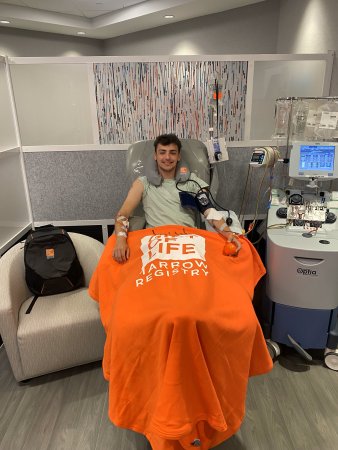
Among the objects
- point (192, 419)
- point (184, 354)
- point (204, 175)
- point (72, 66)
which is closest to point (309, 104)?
point (204, 175)

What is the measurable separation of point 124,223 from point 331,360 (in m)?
1.23

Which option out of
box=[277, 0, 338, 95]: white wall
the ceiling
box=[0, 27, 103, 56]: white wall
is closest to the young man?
box=[277, 0, 338, 95]: white wall

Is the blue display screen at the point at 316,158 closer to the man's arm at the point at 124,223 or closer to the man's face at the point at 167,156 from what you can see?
the man's face at the point at 167,156

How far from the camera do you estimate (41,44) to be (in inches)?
192

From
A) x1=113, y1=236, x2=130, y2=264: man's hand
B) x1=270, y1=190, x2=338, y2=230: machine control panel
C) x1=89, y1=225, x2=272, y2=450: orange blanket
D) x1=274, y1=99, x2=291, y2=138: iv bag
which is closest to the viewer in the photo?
x1=89, y1=225, x2=272, y2=450: orange blanket

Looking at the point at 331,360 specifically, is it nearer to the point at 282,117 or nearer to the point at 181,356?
the point at 181,356

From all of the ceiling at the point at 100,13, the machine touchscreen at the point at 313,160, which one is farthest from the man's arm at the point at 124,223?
the ceiling at the point at 100,13

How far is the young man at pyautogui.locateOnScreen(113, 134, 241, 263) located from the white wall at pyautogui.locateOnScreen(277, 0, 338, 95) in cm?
128

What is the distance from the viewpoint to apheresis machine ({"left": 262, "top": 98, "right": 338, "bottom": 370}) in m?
1.52

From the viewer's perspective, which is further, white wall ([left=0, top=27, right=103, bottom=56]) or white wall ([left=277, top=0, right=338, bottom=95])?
white wall ([left=0, top=27, right=103, bottom=56])

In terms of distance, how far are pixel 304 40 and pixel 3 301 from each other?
3.18 meters

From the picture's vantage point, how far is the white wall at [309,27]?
2482mm

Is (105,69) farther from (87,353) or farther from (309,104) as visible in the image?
(87,353)

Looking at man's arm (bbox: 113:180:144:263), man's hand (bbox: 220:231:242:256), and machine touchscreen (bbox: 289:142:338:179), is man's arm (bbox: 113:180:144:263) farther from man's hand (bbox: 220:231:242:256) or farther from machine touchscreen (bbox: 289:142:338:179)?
machine touchscreen (bbox: 289:142:338:179)
